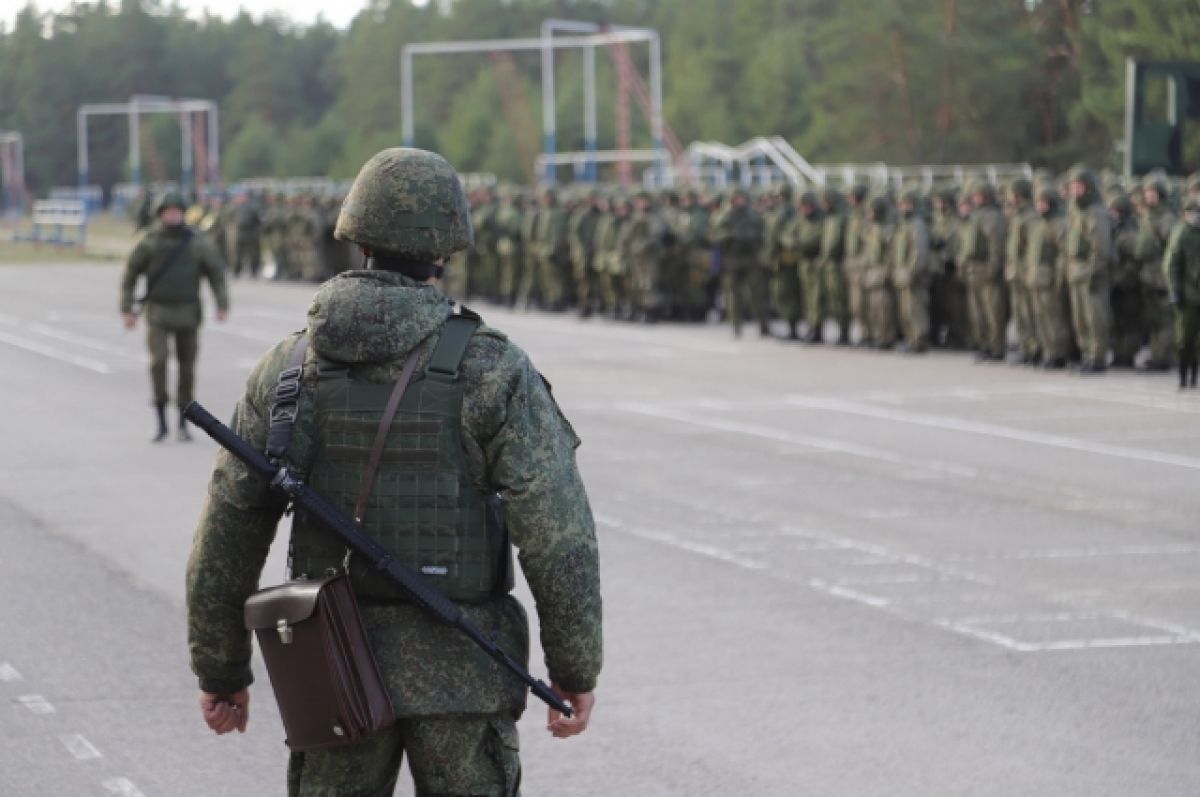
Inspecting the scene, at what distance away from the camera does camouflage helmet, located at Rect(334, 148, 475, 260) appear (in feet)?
15.8

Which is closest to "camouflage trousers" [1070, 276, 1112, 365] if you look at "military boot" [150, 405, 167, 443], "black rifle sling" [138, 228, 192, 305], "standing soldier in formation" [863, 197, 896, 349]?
"standing soldier in formation" [863, 197, 896, 349]

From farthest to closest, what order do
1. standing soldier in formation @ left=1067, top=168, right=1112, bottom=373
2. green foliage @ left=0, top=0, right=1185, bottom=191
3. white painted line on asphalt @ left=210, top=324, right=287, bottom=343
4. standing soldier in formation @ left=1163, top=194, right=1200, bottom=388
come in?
green foliage @ left=0, top=0, right=1185, bottom=191, white painted line on asphalt @ left=210, top=324, right=287, bottom=343, standing soldier in formation @ left=1067, top=168, right=1112, bottom=373, standing soldier in formation @ left=1163, top=194, right=1200, bottom=388

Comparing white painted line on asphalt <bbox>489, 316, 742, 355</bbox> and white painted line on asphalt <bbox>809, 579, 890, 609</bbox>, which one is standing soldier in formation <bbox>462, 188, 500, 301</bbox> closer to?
white painted line on asphalt <bbox>489, 316, 742, 355</bbox>

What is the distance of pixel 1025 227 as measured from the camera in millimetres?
23953

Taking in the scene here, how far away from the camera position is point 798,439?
17578mm

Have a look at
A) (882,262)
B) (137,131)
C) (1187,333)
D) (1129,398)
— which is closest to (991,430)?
(1129,398)

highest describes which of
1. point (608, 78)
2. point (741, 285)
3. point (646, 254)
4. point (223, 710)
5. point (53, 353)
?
point (608, 78)

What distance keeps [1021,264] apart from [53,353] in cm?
1105

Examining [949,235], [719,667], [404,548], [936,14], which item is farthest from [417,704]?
[936,14]

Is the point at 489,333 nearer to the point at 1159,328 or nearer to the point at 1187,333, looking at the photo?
the point at 1187,333

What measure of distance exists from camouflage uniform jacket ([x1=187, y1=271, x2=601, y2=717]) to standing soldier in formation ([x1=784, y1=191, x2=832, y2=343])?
23.2 metres

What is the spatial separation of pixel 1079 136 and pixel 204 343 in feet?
140

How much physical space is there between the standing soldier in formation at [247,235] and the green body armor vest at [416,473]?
152 ft

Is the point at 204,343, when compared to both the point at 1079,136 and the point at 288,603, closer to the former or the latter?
the point at 288,603
